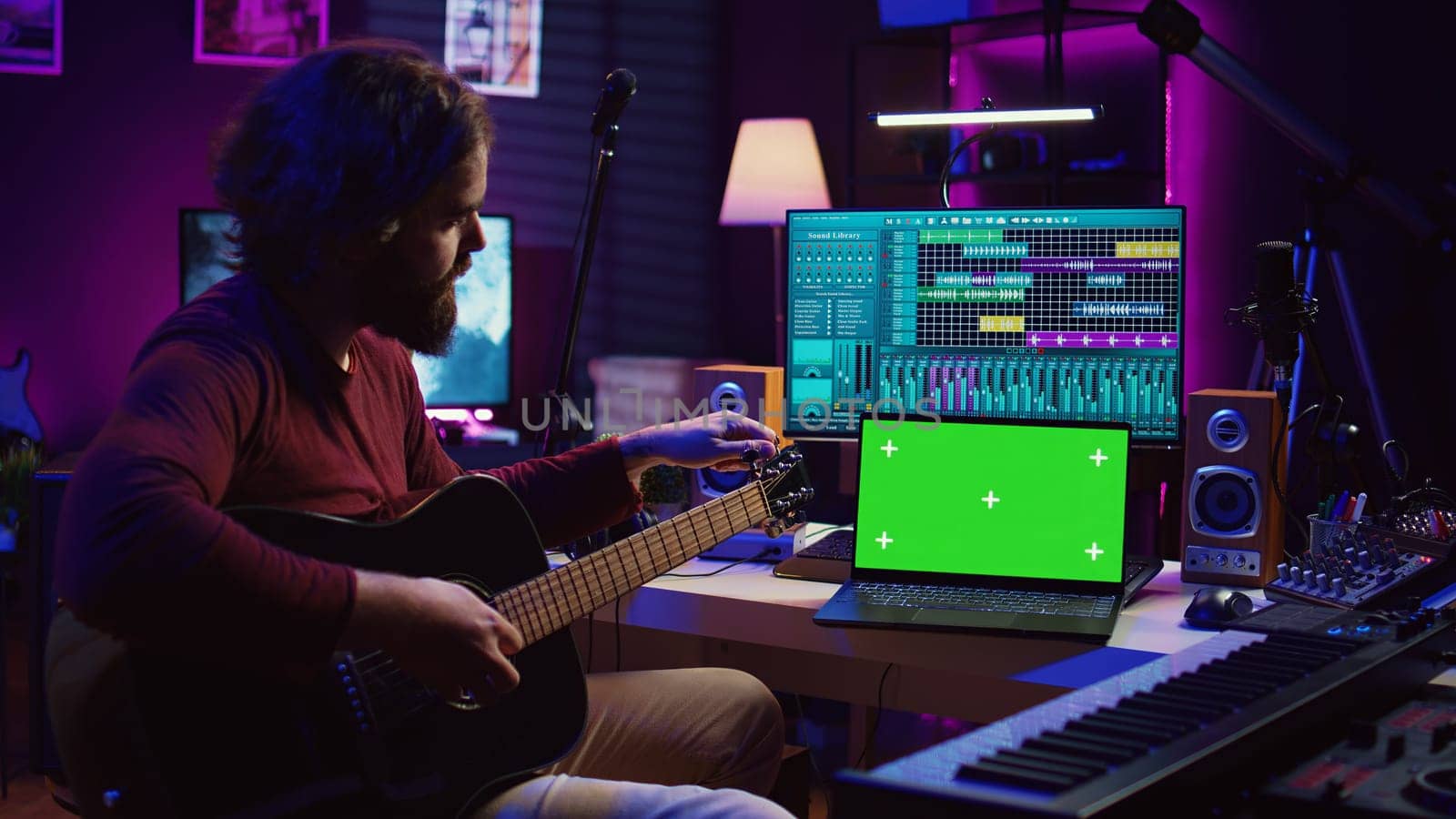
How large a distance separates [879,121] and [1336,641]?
1366 millimetres

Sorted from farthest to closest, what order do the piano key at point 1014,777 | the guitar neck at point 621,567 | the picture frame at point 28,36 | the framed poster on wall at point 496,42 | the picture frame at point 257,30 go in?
the framed poster on wall at point 496,42
the picture frame at point 257,30
the picture frame at point 28,36
the guitar neck at point 621,567
the piano key at point 1014,777

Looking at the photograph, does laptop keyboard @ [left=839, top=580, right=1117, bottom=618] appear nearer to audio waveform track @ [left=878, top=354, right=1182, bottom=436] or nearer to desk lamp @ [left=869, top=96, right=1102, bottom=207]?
audio waveform track @ [left=878, top=354, right=1182, bottom=436]

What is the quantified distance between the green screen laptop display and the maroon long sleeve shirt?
67 centimetres

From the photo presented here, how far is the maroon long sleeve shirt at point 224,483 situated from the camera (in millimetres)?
1197

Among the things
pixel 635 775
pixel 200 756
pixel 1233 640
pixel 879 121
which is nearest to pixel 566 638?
pixel 635 775

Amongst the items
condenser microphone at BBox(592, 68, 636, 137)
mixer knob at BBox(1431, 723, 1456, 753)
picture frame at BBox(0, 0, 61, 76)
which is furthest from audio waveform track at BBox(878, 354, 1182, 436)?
picture frame at BBox(0, 0, 61, 76)

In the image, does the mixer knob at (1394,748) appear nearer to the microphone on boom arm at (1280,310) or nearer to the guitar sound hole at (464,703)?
the guitar sound hole at (464,703)

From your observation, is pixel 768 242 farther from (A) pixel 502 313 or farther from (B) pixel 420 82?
(B) pixel 420 82

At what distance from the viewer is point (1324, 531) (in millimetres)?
1869

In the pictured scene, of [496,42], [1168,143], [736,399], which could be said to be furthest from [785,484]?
[496,42]

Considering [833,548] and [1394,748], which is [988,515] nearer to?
[833,548]

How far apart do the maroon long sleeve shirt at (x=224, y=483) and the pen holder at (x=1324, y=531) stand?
1184 millimetres

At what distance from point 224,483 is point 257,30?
355cm

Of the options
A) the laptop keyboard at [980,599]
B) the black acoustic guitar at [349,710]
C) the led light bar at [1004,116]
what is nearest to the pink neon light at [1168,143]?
the led light bar at [1004,116]
